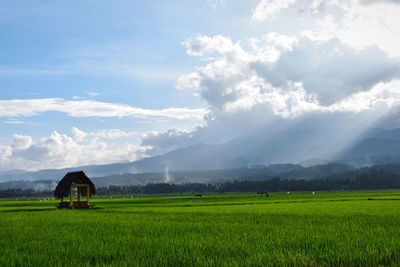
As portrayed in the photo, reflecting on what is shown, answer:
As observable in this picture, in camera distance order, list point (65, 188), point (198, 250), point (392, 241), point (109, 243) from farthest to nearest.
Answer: point (65, 188), point (109, 243), point (392, 241), point (198, 250)

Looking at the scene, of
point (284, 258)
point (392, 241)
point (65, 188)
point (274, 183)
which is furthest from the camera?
point (274, 183)

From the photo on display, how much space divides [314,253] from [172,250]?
12.1 feet

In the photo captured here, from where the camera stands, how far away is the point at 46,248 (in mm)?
11539

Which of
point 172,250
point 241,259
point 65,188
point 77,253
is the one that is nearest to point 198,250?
point 172,250

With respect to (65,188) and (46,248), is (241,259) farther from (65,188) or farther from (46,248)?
(65,188)

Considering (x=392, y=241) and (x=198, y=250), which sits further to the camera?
(x=392, y=241)

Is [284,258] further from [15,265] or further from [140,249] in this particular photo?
[15,265]

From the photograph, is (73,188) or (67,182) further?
(73,188)

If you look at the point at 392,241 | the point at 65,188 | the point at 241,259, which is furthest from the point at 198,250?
the point at 65,188

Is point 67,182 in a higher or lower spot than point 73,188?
higher

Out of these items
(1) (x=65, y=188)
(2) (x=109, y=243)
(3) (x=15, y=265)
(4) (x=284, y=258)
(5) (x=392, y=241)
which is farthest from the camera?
(1) (x=65, y=188)

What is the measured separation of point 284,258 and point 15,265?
21.3 feet

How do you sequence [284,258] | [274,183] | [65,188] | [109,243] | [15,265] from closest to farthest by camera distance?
[284,258], [15,265], [109,243], [65,188], [274,183]

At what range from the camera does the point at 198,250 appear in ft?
33.2
